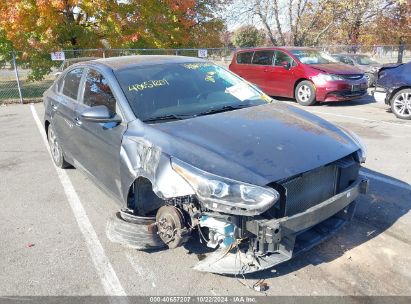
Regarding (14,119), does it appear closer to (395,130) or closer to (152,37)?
(152,37)

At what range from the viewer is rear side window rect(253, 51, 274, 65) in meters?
11.7

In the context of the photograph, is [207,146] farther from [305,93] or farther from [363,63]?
[363,63]

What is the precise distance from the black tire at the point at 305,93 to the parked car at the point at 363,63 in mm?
5293

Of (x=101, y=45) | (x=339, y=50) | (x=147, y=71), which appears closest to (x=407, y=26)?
Result: (x=339, y=50)

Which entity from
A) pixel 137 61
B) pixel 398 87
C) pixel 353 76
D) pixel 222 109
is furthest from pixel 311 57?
pixel 222 109

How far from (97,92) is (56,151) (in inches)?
83.7

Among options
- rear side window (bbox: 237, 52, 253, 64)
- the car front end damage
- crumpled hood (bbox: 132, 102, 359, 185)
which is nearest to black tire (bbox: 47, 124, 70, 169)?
crumpled hood (bbox: 132, 102, 359, 185)

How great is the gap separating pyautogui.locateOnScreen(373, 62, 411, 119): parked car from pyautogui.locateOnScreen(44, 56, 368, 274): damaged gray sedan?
18.9 ft

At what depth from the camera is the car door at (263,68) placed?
1166cm

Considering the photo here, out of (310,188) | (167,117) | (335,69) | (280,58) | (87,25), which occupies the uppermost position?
(87,25)

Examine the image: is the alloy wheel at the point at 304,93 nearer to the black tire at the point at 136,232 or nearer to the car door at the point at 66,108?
the car door at the point at 66,108

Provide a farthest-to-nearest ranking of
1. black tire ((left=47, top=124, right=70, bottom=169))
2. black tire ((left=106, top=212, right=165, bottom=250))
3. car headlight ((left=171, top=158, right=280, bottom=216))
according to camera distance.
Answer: black tire ((left=47, top=124, right=70, bottom=169))
black tire ((left=106, top=212, right=165, bottom=250))
car headlight ((left=171, top=158, right=280, bottom=216))

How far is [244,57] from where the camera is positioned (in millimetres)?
12672

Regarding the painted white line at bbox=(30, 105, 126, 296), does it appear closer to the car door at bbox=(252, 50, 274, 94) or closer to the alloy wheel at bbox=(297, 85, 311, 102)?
the alloy wheel at bbox=(297, 85, 311, 102)
